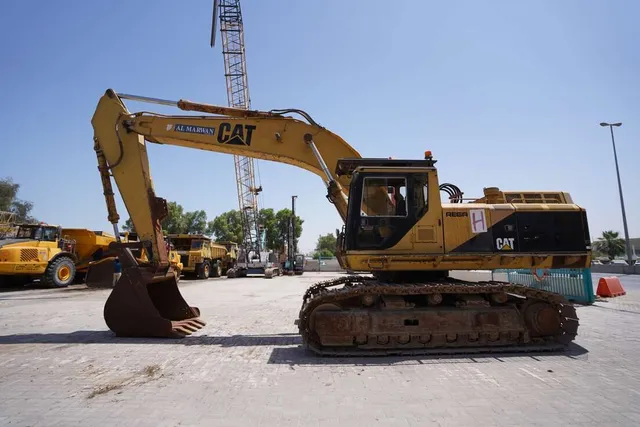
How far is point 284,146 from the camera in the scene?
26.3ft

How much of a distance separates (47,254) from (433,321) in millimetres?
18077

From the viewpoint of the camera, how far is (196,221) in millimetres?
80312

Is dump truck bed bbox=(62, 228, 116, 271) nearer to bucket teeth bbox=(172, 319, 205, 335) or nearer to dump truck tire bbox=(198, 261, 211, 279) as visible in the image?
dump truck tire bbox=(198, 261, 211, 279)

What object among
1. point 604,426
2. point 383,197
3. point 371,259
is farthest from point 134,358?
point 604,426

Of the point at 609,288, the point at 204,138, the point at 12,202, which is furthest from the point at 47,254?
the point at 12,202

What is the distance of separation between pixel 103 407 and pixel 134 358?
1.89 metres

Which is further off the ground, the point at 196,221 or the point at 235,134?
the point at 196,221

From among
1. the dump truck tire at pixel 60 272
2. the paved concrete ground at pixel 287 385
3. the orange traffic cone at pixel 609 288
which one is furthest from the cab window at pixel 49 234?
the orange traffic cone at pixel 609 288

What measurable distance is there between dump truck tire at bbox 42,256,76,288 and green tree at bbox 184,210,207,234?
6253 cm

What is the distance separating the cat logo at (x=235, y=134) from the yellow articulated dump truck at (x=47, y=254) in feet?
34.9

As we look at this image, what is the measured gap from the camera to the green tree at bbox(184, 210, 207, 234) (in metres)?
A: 79.2

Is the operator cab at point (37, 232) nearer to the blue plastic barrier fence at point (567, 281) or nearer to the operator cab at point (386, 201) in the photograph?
the operator cab at point (386, 201)

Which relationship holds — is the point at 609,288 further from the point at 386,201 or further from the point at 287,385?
the point at 287,385

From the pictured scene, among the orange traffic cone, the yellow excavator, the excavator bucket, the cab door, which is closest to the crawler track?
the yellow excavator
